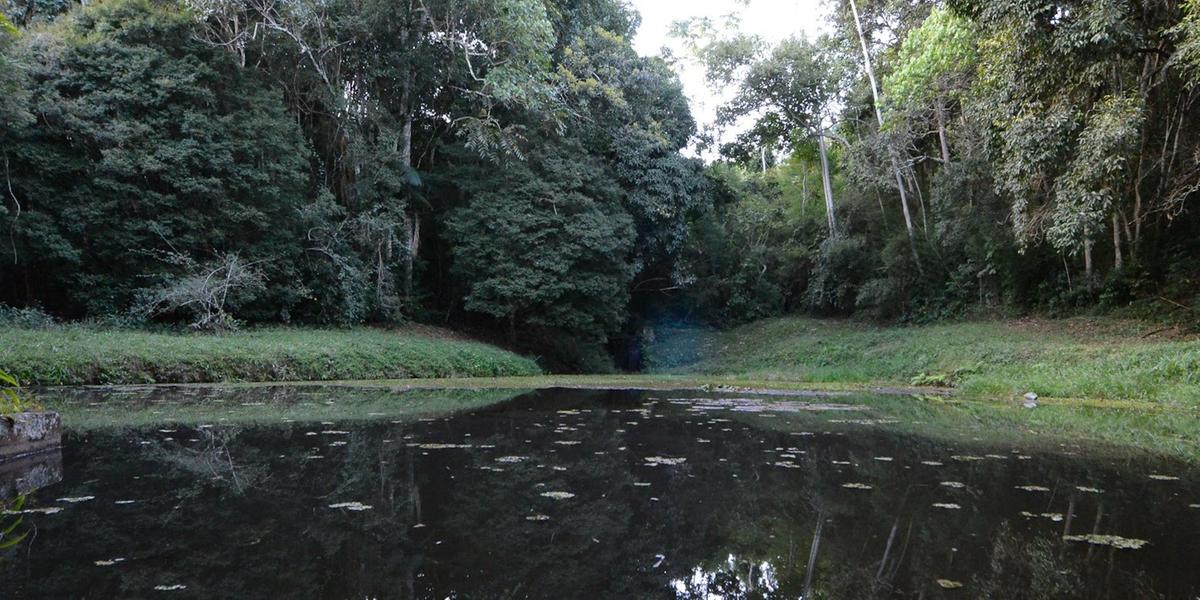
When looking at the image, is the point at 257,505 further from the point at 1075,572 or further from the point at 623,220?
the point at 623,220

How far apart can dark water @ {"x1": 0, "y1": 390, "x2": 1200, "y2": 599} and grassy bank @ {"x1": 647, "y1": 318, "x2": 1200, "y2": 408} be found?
554 cm

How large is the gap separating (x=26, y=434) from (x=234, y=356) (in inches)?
282

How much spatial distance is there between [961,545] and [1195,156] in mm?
11312

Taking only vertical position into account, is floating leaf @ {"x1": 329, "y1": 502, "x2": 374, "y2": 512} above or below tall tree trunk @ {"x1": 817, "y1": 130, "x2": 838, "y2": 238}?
below

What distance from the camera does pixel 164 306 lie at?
13.6 meters

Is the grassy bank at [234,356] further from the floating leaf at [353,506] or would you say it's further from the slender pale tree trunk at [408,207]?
the floating leaf at [353,506]

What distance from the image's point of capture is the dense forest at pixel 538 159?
1110 cm

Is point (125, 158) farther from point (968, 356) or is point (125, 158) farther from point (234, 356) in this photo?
point (968, 356)

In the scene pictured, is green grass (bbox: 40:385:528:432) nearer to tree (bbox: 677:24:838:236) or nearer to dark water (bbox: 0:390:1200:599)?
dark water (bbox: 0:390:1200:599)

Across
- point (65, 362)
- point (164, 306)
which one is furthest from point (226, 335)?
point (65, 362)

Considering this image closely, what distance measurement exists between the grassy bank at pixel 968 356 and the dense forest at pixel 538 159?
1.28 m

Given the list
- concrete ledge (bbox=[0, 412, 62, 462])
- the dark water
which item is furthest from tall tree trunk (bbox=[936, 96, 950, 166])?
concrete ledge (bbox=[0, 412, 62, 462])

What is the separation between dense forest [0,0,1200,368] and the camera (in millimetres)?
11102

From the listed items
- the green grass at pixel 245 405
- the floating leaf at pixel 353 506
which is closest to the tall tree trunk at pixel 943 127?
the green grass at pixel 245 405
